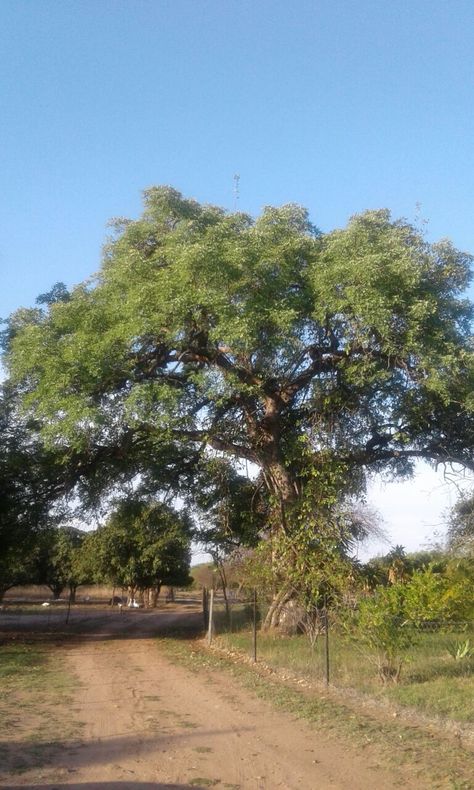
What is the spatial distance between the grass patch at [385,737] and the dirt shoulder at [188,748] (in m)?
0.15

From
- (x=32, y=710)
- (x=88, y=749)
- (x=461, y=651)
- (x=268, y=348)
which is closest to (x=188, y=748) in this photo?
(x=88, y=749)

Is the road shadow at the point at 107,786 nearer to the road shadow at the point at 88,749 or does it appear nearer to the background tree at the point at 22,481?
the road shadow at the point at 88,749

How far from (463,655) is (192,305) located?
867 centimetres

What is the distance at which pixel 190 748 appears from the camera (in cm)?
774

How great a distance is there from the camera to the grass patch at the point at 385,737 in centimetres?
690

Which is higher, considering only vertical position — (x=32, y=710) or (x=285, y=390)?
(x=285, y=390)

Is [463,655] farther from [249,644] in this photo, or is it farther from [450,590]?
[249,644]

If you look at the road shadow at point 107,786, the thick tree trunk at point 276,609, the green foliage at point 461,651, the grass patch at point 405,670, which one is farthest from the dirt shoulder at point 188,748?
the thick tree trunk at point 276,609

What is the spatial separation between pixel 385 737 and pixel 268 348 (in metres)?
9.20

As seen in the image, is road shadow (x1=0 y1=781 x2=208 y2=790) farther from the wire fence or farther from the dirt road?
the wire fence

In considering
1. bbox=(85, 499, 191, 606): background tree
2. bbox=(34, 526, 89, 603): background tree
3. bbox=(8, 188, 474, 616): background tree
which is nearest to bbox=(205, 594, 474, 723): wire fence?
bbox=(8, 188, 474, 616): background tree

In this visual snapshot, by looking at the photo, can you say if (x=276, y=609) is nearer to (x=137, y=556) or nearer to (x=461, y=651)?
(x=461, y=651)

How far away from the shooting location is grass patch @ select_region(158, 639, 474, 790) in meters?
6.90

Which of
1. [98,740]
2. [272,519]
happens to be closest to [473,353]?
[272,519]
